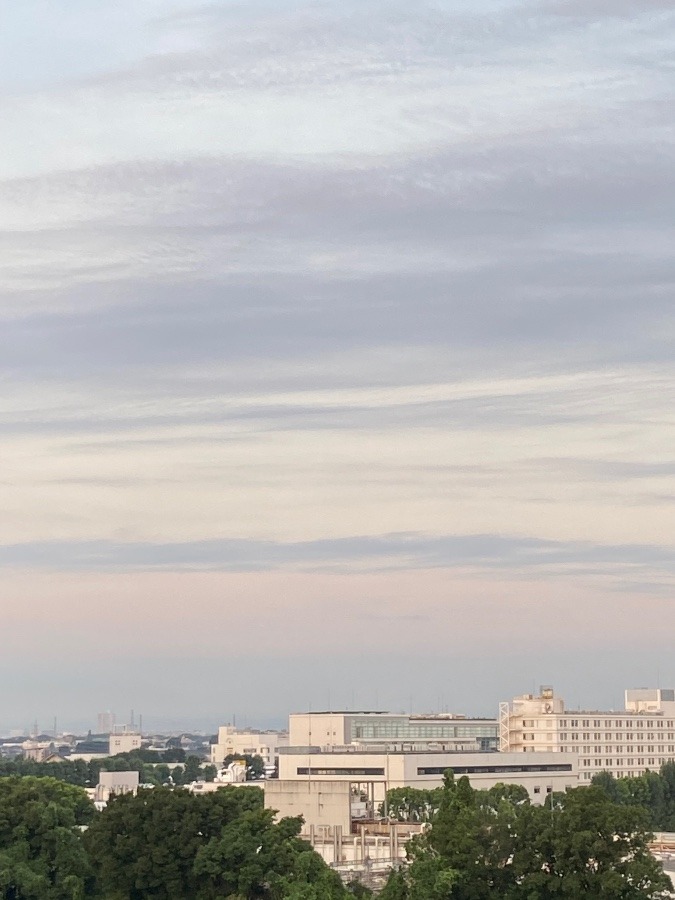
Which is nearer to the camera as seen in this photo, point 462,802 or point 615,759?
point 462,802

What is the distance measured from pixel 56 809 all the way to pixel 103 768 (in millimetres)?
130479

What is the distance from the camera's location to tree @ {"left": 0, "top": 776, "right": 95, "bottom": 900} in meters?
60.3

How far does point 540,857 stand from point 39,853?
75.1 ft

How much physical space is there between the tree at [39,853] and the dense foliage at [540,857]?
17.0 m

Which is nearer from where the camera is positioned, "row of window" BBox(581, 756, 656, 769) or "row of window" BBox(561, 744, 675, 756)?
"row of window" BBox(561, 744, 675, 756)

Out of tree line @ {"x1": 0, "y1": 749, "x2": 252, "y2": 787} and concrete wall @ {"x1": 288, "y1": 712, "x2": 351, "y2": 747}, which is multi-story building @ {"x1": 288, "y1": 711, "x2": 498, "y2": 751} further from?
tree line @ {"x1": 0, "y1": 749, "x2": 252, "y2": 787}

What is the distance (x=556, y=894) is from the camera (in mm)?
47188

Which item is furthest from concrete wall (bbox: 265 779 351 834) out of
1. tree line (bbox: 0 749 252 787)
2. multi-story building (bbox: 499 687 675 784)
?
tree line (bbox: 0 749 252 787)

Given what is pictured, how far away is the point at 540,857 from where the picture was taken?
4794cm

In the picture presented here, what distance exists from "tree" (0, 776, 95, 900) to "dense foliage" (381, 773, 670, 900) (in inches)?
670

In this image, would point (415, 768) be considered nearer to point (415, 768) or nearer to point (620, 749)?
point (415, 768)

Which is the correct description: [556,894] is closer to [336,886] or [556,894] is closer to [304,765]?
[336,886]

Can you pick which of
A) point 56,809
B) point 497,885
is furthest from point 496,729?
point 497,885

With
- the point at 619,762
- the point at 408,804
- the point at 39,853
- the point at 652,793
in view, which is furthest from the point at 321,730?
the point at 39,853
